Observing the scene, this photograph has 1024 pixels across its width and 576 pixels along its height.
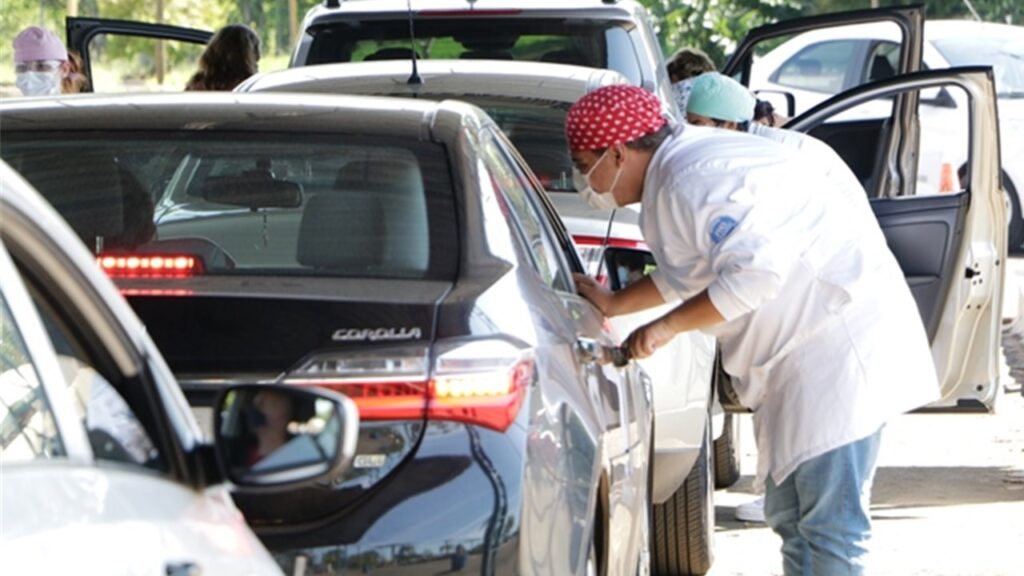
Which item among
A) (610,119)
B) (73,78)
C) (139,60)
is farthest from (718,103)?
(139,60)

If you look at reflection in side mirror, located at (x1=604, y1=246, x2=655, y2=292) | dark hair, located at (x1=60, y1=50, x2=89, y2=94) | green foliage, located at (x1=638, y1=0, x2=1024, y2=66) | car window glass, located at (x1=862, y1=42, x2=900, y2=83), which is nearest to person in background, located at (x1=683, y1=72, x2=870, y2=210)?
reflection in side mirror, located at (x1=604, y1=246, x2=655, y2=292)

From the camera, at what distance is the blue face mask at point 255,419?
294cm

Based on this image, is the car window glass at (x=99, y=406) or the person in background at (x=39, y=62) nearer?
the car window glass at (x=99, y=406)

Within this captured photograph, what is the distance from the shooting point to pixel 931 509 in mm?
8961

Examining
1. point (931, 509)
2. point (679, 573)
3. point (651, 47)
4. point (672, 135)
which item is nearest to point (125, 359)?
point (672, 135)

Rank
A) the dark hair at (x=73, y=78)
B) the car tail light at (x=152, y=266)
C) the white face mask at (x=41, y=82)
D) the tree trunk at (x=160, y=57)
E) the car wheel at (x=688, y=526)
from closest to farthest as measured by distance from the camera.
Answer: the car tail light at (x=152, y=266)
the car wheel at (x=688, y=526)
the white face mask at (x=41, y=82)
the dark hair at (x=73, y=78)
the tree trunk at (x=160, y=57)

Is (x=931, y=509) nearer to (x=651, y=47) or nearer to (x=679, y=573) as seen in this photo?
(x=679, y=573)

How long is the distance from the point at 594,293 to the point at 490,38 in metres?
4.70

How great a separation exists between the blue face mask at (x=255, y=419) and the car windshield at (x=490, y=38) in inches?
279

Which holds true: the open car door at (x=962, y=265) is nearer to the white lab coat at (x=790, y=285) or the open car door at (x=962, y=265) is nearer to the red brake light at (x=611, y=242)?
the red brake light at (x=611, y=242)

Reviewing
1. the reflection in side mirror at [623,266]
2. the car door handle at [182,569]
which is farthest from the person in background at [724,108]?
the car door handle at [182,569]

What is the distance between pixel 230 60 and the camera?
10.4 meters

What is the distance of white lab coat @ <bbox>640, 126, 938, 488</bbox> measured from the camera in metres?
5.44

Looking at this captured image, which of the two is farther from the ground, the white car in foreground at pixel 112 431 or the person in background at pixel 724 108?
the white car in foreground at pixel 112 431
